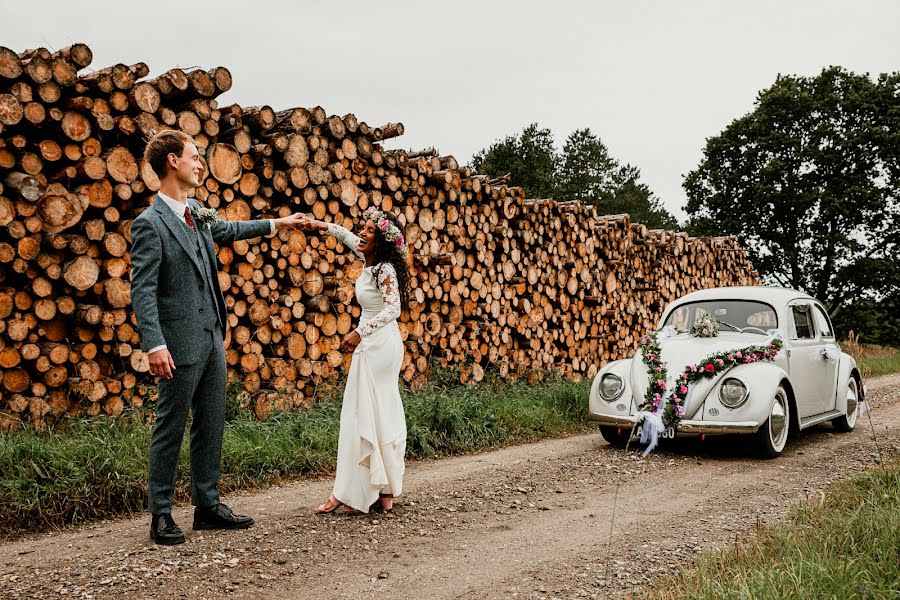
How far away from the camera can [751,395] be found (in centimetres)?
626

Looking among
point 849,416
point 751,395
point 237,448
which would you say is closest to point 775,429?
point 751,395

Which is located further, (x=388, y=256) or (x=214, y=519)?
(x=388, y=256)

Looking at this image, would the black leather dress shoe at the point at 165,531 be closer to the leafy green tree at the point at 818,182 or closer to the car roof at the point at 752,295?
the car roof at the point at 752,295

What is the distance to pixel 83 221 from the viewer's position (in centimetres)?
A: 571

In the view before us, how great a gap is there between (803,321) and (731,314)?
0.88 m

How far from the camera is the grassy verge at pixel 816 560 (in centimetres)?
274

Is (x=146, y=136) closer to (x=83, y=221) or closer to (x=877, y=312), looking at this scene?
(x=83, y=221)

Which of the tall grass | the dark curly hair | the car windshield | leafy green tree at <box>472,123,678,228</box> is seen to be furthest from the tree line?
the dark curly hair

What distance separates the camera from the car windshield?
290 inches

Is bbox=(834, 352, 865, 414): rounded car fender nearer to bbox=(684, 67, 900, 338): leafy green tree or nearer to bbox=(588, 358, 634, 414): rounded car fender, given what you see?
bbox=(588, 358, 634, 414): rounded car fender

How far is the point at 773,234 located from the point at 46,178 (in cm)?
2450

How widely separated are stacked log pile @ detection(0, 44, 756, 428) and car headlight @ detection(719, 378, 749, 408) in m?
3.60

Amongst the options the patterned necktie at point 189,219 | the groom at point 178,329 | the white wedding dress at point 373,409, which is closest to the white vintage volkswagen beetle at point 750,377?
the white wedding dress at point 373,409

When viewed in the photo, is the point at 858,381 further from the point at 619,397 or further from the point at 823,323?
the point at 619,397
